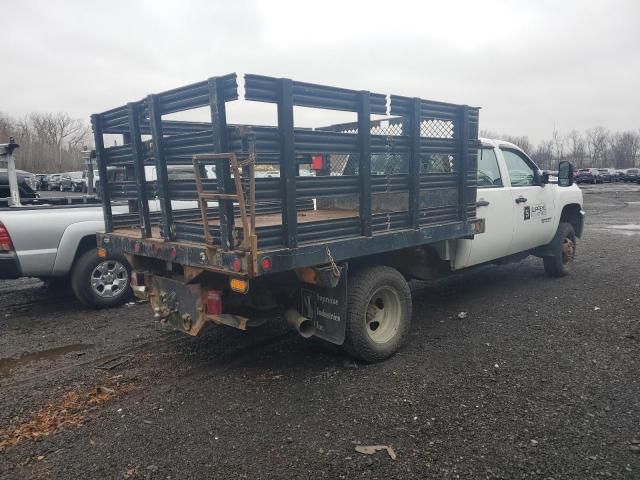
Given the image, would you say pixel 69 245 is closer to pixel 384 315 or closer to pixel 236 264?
pixel 236 264

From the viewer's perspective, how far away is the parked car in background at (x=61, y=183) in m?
37.9

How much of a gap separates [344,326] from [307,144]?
143 cm

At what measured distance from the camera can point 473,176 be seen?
4832 mm

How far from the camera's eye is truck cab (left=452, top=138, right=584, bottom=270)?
212 inches

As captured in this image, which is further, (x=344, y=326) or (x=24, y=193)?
(x=24, y=193)

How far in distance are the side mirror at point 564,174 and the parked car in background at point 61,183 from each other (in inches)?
1499

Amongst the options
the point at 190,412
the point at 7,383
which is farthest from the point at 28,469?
the point at 7,383

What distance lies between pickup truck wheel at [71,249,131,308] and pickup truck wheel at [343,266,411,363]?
3.34 metres

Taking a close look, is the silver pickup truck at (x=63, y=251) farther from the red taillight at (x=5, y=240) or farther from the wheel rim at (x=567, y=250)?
the wheel rim at (x=567, y=250)

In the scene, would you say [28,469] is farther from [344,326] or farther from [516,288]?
[516,288]

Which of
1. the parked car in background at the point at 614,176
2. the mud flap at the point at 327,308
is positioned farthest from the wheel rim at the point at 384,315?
the parked car in background at the point at 614,176

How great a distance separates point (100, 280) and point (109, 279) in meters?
0.10

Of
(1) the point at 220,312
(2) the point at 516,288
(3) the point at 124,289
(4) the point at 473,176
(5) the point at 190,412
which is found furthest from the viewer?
(2) the point at 516,288

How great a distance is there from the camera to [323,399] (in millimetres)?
3533
